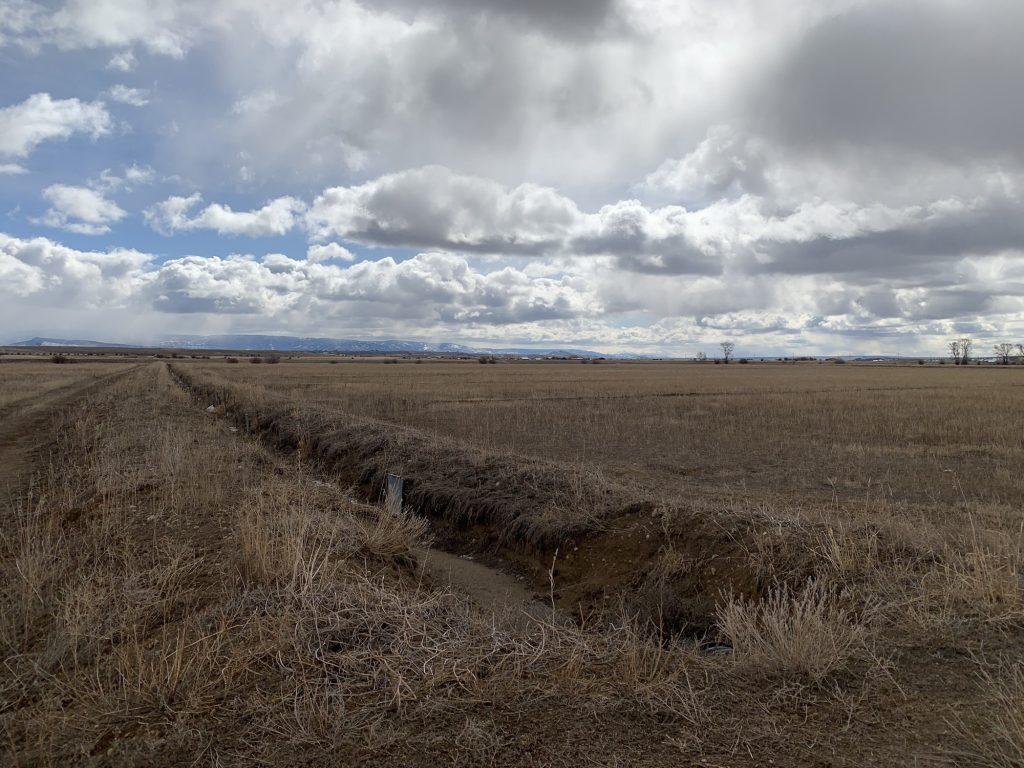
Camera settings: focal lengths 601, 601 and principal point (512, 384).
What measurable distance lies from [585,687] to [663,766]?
2.78 feet

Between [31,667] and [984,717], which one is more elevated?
[984,717]

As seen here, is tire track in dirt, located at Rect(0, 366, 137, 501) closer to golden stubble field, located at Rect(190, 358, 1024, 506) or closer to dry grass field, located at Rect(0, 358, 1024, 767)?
dry grass field, located at Rect(0, 358, 1024, 767)

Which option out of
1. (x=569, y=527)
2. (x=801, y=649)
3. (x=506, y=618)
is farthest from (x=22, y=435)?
(x=801, y=649)

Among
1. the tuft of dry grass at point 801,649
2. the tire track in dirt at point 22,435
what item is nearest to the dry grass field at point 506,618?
the tuft of dry grass at point 801,649

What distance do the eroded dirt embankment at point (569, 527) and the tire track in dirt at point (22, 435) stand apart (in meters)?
6.41

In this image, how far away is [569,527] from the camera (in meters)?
9.96

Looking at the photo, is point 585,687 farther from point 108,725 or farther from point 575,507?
point 575,507

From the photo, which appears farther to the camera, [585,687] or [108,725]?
[585,687]

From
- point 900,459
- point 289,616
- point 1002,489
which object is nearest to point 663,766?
point 289,616

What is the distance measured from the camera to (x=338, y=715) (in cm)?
377

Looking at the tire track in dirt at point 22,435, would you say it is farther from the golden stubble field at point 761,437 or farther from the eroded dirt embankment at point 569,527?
the golden stubble field at point 761,437

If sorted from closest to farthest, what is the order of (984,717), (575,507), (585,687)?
(984,717)
(585,687)
(575,507)

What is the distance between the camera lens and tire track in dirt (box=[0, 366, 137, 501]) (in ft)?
42.3

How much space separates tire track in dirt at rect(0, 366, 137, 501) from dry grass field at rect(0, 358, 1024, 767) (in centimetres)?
37
